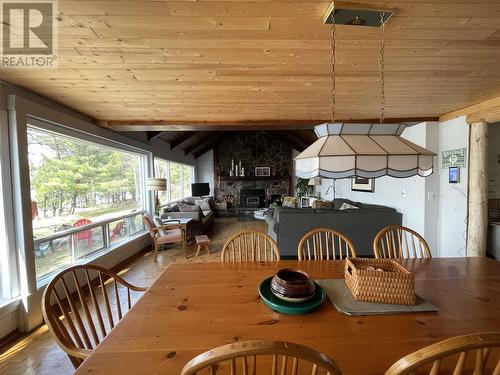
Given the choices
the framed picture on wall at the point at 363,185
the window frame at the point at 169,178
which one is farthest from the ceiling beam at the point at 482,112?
the window frame at the point at 169,178

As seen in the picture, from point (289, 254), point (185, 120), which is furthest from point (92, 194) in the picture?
point (289, 254)

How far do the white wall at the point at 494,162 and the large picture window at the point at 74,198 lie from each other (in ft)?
18.9

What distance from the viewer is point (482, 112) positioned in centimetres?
264

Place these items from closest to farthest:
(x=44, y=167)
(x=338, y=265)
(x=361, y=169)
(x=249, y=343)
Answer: (x=249, y=343)
(x=361, y=169)
(x=338, y=265)
(x=44, y=167)

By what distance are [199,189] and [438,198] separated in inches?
266

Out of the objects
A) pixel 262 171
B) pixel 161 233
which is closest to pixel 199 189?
pixel 262 171

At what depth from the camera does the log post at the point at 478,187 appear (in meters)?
2.74

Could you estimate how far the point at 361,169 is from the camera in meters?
1.04

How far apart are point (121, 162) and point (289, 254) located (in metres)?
3.35

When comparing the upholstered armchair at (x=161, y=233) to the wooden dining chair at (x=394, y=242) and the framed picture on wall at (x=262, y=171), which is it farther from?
the framed picture on wall at (x=262, y=171)

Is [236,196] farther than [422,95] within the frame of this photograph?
Yes

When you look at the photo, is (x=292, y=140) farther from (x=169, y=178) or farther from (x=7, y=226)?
(x=7, y=226)

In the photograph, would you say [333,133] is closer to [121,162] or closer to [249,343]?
[249,343]

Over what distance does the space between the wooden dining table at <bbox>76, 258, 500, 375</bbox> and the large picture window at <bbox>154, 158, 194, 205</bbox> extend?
192 inches
